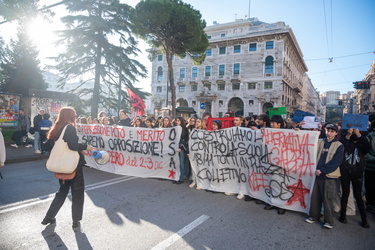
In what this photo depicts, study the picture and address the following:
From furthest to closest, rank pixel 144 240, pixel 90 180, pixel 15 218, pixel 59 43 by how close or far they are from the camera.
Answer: pixel 59 43 < pixel 90 180 < pixel 15 218 < pixel 144 240

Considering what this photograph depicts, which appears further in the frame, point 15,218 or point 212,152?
point 212,152

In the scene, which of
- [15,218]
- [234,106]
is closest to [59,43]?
[15,218]

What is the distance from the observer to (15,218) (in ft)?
11.2

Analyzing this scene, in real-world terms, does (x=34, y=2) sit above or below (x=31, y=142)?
above

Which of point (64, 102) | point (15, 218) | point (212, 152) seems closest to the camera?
point (15, 218)

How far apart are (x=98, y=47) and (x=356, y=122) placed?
17.7 meters

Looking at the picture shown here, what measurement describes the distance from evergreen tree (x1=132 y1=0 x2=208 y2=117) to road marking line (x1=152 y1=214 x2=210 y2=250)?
1445 cm

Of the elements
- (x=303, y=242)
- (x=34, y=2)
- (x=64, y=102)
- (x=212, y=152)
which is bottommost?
(x=303, y=242)

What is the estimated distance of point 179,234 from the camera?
3031 millimetres

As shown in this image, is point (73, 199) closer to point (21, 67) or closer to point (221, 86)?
point (21, 67)

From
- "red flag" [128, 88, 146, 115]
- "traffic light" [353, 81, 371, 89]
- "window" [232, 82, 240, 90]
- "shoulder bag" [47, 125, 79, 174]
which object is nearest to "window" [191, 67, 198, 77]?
"window" [232, 82, 240, 90]

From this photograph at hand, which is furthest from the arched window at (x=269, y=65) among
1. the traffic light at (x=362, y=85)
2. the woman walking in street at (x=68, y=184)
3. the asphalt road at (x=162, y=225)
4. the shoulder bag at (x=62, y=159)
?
the shoulder bag at (x=62, y=159)

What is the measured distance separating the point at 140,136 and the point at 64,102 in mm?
9324

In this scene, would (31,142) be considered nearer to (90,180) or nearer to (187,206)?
(90,180)
